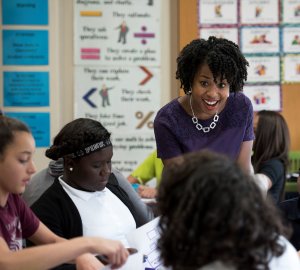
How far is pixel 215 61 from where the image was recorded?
1790mm

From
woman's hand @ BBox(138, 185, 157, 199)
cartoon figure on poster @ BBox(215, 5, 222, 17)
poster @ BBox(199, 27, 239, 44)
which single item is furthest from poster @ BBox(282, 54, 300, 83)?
woman's hand @ BBox(138, 185, 157, 199)

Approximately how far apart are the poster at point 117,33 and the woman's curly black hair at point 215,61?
78.6 inches

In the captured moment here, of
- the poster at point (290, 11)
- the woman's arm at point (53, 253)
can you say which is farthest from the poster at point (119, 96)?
the woman's arm at point (53, 253)

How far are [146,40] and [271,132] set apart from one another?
128 centimetres

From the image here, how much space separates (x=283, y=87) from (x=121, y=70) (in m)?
1.30

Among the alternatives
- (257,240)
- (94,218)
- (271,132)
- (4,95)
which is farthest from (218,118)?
(4,95)

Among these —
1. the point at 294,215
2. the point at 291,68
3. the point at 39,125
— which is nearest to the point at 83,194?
the point at 294,215

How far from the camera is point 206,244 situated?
870 mm

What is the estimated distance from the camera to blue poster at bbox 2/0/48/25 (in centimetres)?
379

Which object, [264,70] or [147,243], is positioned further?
[264,70]

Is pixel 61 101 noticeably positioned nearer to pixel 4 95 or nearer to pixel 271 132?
pixel 4 95

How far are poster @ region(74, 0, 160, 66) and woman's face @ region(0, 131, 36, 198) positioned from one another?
2736mm

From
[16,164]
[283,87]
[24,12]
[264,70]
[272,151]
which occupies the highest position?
[24,12]

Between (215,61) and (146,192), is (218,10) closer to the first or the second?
(146,192)
